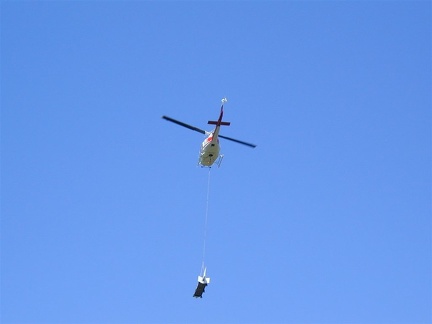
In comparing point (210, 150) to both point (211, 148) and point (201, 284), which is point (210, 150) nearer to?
point (211, 148)

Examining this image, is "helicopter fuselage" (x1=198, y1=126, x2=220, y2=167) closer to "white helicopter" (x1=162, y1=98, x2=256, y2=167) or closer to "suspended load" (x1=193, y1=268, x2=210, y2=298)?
"white helicopter" (x1=162, y1=98, x2=256, y2=167)

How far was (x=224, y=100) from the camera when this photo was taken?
167 ft

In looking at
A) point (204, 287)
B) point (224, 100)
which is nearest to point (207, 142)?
point (224, 100)

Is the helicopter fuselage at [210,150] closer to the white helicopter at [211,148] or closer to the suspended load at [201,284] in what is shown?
the white helicopter at [211,148]

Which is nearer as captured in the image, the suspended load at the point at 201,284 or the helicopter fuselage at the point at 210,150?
the suspended load at the point at 201,284

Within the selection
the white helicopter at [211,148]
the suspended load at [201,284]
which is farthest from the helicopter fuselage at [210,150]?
the suspended load at [201,284]

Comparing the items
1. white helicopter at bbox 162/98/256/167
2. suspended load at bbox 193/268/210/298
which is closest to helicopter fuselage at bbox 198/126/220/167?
white helicopter at bbox 162/98/256/167

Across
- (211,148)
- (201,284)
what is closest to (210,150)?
(211,148)

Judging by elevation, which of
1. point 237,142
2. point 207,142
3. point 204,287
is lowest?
point 204,287

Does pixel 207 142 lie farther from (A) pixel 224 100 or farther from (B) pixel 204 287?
(B) pixel 204 287

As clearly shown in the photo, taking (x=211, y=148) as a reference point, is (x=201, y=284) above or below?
below

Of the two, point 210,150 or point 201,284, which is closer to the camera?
point 201,284

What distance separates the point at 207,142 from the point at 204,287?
11.4 metres

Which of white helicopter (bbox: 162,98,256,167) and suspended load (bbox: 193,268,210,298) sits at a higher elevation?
white helicopter (bbox: 162,98,256,167)
